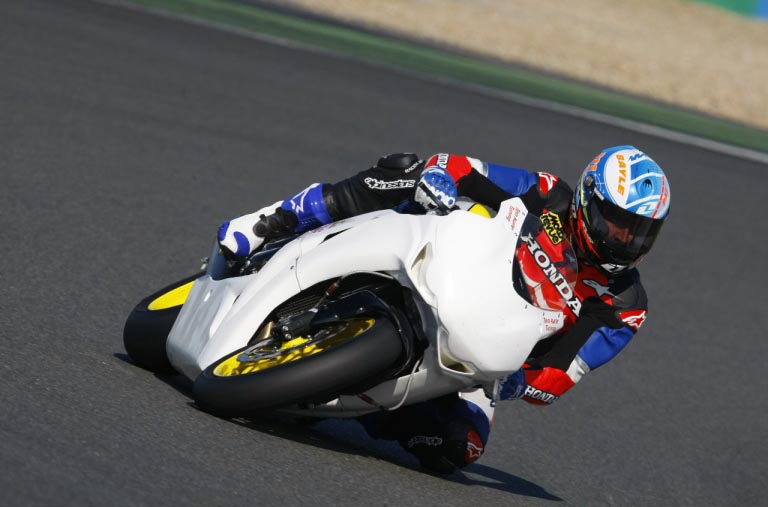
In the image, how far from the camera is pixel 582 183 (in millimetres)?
4129

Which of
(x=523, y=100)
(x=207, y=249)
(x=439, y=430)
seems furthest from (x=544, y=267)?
(x=523, y=100)

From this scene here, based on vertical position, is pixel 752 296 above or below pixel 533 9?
above

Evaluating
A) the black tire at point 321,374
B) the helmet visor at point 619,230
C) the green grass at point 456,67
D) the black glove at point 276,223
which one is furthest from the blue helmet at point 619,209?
the green grass at point 456,67

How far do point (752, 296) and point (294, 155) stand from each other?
349 centimetres

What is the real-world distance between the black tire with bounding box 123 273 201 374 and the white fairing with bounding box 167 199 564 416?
9.9 inches

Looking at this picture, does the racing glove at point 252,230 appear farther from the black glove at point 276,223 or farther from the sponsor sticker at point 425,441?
the sponsor sticker at point 425,441

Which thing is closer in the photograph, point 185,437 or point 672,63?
point 185,437

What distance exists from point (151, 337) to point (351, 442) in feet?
2.72

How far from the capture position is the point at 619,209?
398 centimetres

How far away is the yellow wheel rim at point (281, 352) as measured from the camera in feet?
12.0

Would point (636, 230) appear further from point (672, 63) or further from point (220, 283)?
point (672, 63)

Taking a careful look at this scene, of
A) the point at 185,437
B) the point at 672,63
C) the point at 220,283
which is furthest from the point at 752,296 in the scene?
the point at 672,63

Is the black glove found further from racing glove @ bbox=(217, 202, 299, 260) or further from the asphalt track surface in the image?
the asphalt track surface

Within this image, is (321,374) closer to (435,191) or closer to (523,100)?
(435,191)
